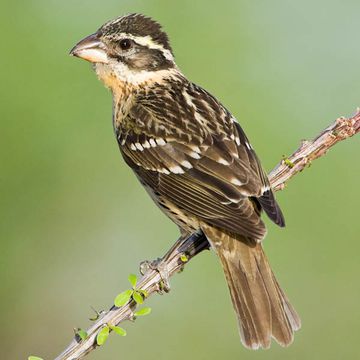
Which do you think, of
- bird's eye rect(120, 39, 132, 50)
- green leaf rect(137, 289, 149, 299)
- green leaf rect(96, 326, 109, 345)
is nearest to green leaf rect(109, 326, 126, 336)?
green leaf rect(96, 326, 109, 345)

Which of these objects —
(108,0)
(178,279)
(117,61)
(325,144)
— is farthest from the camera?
(108,0)

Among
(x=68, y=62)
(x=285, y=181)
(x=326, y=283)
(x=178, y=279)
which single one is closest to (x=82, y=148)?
(x=68, y=62)

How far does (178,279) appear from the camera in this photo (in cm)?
1053

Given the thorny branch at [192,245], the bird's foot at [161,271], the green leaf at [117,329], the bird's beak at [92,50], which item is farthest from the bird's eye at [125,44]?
the green leaf at [117,329]

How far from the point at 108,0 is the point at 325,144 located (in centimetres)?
456

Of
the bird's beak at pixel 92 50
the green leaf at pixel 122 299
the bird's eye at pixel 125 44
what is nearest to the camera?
the green leaf at pixel 122 299

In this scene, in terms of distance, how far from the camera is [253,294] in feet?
24.6

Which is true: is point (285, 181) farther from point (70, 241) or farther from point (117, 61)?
point (70, 241)

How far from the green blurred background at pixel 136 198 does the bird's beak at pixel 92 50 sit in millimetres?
2513

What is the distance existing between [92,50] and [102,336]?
262 centimetres

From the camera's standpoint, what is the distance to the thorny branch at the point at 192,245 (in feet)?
20.7

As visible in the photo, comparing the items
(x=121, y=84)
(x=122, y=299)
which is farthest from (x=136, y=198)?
Result: (x=122, y=299)

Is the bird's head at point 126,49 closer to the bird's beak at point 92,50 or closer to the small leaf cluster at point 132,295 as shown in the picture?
the bird's beak at point 92,50

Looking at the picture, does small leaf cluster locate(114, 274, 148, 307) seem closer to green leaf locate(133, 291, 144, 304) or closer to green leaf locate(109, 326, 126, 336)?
green leaf locate(133, 291, 144, 304)
